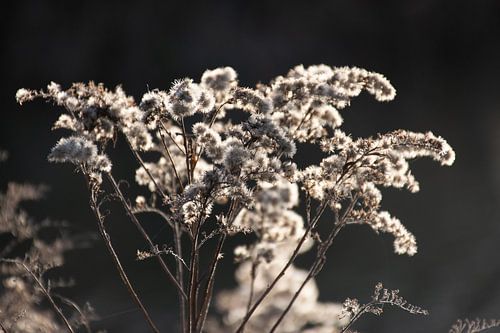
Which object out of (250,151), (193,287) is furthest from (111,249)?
(250,151)

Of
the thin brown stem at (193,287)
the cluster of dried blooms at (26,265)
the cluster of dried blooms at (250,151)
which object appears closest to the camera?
the cluster of dried blooms at (250,151)

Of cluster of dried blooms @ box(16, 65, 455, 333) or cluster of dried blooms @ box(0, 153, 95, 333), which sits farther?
cluster of dried blooms @ box(0, 153, 95, 333)

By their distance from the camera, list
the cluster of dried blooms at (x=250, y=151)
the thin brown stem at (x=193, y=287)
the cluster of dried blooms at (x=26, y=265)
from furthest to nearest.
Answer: the cluster of dried blooms at (x=26, y=265), the thin brown stem at (x=193, y=287), the cluster of dried blooms at (x=250, y=151)

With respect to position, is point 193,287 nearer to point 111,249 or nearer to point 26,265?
point 111,249

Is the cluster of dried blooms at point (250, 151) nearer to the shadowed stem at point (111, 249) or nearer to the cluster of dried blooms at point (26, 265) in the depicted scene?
the shadowed stem at point (111, 249)

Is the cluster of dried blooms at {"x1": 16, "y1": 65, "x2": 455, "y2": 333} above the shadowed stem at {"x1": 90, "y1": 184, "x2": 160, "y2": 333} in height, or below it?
above

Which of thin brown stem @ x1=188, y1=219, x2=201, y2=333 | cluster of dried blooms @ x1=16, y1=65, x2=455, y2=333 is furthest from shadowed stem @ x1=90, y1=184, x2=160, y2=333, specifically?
thin brown stem @ x1=188, y1=219, x2=201, y2=333

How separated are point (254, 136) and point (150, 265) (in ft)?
16.9

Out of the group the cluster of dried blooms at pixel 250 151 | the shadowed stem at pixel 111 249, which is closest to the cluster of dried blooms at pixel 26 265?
the shadowed stem at pixel 111 249

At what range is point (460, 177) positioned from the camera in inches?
352

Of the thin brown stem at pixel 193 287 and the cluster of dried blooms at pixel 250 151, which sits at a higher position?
the cluster of dried blooms at pixel 250 151

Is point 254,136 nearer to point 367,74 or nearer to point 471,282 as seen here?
point 367,74

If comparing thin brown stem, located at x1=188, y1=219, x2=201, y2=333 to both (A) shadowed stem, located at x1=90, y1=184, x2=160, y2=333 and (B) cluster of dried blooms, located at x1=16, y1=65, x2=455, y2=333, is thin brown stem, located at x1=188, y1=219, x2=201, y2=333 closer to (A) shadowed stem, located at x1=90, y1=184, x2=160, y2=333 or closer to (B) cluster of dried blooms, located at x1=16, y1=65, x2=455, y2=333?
(B) cluster of dried blooms, located at x1=16, y1=65, x2=455, y2=333

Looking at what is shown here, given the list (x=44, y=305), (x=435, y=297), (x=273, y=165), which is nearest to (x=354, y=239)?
(x=435, y=297)
